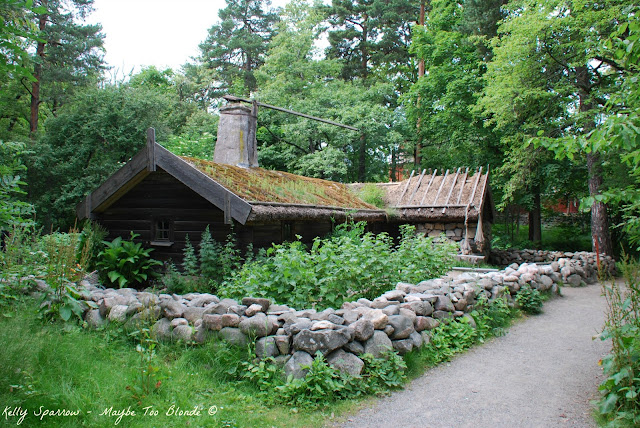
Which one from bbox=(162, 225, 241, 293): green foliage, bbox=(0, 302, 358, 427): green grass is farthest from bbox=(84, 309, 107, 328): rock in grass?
bbox=(162, 225, 241, 293): green foliage

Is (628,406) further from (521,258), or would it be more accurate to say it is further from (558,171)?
(558,171)

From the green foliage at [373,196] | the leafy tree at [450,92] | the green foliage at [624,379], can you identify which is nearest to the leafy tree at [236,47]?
the leafy tree at [450,92]

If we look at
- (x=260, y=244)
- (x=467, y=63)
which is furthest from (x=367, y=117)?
(x=260, y=244)

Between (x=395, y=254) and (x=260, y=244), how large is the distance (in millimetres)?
2838

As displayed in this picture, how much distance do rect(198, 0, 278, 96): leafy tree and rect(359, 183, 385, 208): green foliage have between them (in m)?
17.2

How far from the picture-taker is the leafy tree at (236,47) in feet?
96.2

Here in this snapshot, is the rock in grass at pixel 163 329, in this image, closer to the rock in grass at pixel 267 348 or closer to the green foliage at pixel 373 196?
the rock in grass at pixel 267 348

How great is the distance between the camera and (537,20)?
13.9 m

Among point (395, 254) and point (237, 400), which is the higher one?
point (395, 254)

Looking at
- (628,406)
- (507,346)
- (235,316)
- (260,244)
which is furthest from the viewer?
(260,244)

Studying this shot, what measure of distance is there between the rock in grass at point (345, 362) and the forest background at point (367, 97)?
11.3 meters

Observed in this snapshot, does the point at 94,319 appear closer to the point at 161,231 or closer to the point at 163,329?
the point at 163,329

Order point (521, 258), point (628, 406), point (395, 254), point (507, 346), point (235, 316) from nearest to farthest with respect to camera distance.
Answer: point (628, 406) → point (235, 316) → point (507, 346) → point (395, 254) → point (521, 258)

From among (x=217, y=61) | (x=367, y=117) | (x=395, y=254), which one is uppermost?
(x=217, y=61)
